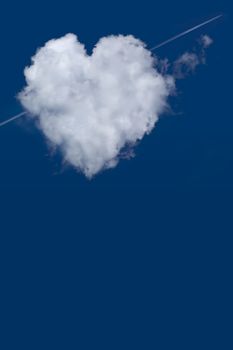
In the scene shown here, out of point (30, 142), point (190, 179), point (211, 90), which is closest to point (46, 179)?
point (30, 142)

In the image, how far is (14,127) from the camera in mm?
65188

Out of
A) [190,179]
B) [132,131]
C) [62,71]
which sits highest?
[62,71]

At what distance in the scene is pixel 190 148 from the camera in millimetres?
64875

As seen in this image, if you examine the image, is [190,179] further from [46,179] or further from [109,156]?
[46,179]

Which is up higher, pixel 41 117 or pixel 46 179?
pixel 41 117

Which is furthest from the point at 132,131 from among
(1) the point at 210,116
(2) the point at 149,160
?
(1) the point at 210,116

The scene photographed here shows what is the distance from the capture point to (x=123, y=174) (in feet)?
212

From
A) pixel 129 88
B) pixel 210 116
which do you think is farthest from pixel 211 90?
pixel 129 88

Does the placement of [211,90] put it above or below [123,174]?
above

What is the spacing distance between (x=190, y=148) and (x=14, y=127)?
1652 centimetres

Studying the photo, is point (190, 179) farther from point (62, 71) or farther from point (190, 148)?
point (62, 71)

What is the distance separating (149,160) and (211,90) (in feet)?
28.9

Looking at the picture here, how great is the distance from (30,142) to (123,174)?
914 cm

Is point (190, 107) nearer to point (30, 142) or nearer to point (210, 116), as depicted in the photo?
point (210, 116)
